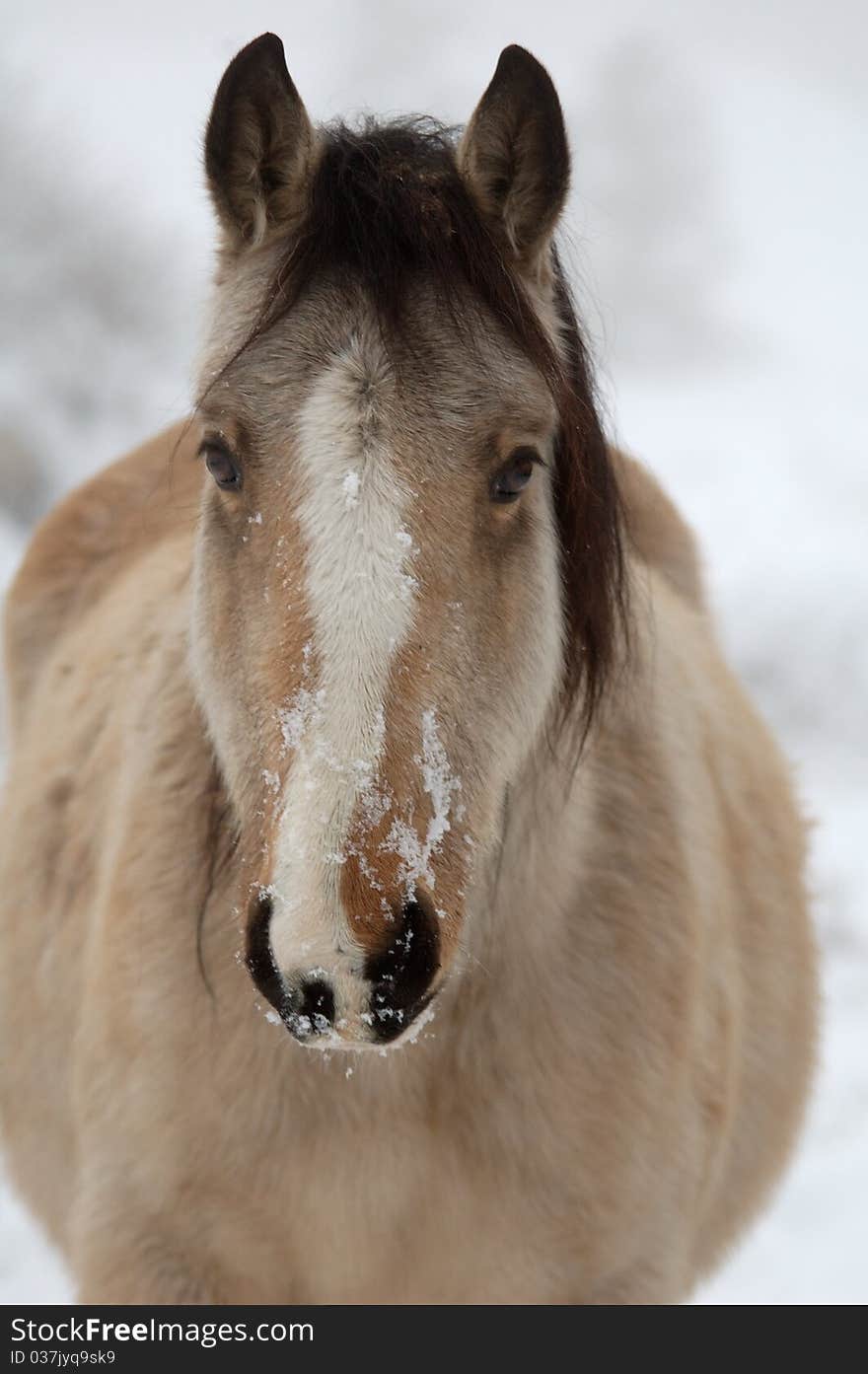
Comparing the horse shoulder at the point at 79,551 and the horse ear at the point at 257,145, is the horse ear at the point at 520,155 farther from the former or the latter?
the horse shoulder at the point at 79,551

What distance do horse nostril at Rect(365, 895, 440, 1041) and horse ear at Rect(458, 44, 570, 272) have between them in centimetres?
109

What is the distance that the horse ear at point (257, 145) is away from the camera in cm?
200

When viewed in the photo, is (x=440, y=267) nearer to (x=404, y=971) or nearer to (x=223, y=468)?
(x=223, y=468)

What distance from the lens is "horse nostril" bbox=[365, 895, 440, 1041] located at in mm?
1639

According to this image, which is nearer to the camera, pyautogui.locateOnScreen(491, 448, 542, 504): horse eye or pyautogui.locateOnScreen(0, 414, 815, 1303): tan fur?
pyautogui.locateOnScreen(491, 448, 542, 504): horse eye

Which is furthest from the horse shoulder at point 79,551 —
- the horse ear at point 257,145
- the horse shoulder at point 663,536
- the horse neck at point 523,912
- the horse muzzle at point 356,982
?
the horse muzzle at point 356,982

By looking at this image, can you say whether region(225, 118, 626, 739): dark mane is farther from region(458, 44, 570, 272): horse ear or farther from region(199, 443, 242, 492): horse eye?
region(199, 443, 242, 492): horse eye

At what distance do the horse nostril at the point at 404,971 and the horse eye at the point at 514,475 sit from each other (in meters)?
0.63

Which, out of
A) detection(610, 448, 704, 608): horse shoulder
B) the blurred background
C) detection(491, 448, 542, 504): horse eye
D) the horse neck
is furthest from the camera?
the blurred background

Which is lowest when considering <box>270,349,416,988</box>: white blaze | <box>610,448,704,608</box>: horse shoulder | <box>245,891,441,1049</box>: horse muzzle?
<box>245,891,441,1049</box>: horse muzzle

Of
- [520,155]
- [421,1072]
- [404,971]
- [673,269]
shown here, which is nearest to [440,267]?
[520,155]

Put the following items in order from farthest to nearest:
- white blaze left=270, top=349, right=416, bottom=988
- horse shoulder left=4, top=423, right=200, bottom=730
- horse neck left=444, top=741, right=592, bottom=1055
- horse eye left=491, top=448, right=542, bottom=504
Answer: horse shoulder left=4, top=423, right=200, bottom=730 < horse neck left=444, top=741, right=592, bottom=1055 < horse eye left=491, top=448, right=542, bottom=504 < white blaze left=270, top=349, right=416, bottom=988

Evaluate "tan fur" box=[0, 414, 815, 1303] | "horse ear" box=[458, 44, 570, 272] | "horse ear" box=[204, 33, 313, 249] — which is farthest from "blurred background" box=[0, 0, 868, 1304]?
"horse ear" box=[204, 33, 313, 249]

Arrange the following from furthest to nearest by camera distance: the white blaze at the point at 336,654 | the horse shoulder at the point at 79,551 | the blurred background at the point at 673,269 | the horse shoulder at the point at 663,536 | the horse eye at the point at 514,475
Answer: the blurred background at the point at 673,269
the horse shoulder at the point at 663,536
the horse shoulder at the point at 79,551
the horse eye at the point at 514,475
the white blaze at the point at 336,654
